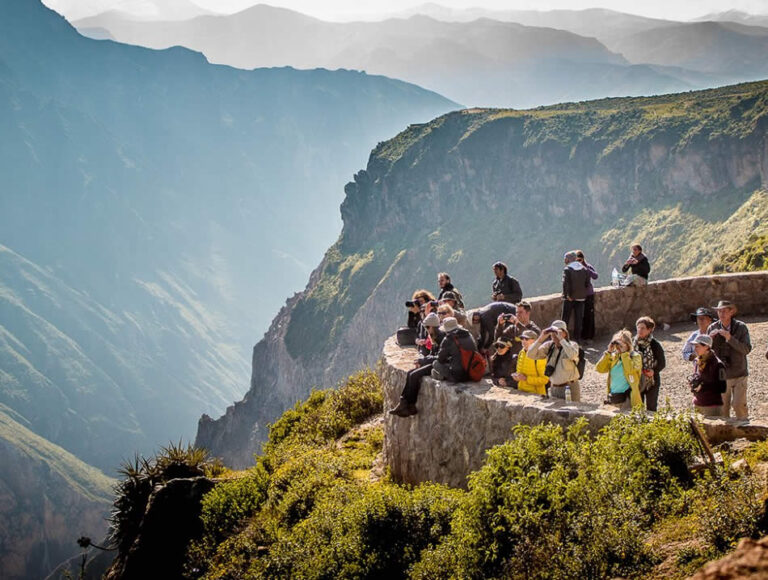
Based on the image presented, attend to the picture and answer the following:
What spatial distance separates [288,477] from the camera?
1309 cm

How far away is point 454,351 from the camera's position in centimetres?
984

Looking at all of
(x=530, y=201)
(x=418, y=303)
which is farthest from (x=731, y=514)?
(x=530, y=201)

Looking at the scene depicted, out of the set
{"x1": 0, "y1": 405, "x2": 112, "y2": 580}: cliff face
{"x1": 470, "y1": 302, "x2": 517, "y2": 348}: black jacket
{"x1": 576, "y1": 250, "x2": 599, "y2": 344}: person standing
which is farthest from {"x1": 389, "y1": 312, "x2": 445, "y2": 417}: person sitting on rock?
{"x1": 0, "y1": 405, "x2": 112, "y2": 580}: cliff face

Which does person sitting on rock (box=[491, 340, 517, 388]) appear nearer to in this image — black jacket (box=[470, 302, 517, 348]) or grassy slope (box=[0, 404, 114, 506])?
black jacket (box=[470, 302, 517, 348])

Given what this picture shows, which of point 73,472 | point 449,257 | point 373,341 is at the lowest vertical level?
point 73,472

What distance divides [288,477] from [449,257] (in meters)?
139

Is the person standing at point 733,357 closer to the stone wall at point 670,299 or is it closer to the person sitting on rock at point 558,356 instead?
the person sitting on rock at point 558,356

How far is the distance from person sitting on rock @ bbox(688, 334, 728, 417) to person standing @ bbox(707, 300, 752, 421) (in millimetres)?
390

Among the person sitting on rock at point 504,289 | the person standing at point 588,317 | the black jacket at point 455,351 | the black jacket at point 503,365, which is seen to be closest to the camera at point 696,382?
the black jacket at point 503,365

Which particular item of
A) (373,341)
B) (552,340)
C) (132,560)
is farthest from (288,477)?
(373,341)

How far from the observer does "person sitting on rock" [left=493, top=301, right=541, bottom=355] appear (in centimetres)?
1040

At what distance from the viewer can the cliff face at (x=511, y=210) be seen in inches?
4414

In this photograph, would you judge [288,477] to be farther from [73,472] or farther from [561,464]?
[73,472]

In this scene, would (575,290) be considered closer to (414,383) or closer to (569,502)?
(414,383)
